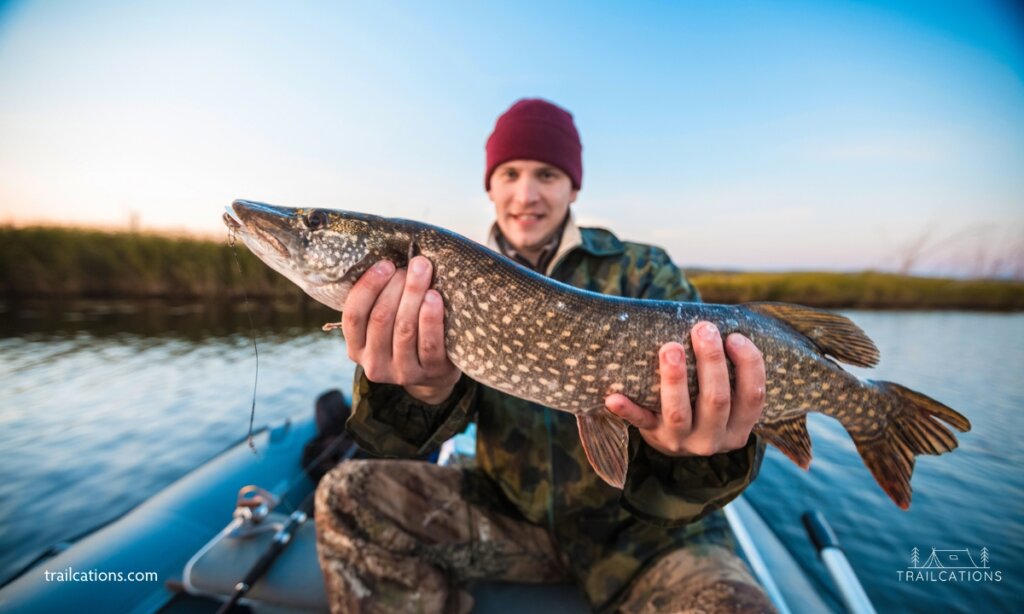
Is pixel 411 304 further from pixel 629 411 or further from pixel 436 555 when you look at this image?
pixel 436 555

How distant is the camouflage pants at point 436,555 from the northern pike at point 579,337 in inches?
19.7

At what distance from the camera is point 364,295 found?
4.79 feet

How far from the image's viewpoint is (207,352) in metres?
9.27

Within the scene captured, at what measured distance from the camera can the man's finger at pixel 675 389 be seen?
134cm

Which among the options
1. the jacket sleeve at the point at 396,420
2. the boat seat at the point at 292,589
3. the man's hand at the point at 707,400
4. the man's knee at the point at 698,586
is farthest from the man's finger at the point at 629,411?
the boat seat at the point at 292,589

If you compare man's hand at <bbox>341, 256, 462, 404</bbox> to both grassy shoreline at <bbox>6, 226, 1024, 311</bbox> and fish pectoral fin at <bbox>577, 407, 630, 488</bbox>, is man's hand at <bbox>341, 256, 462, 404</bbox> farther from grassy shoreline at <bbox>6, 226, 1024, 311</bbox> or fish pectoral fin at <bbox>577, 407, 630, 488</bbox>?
grassy shoreline at <bbox>6, 226, 1024, 311</bbox>

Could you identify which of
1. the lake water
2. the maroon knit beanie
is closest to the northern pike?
the maroon knit beanie

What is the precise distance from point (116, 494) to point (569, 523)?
15.5 feet

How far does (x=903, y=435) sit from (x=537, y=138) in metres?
2.29

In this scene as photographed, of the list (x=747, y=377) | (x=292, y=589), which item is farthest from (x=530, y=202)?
(x=292, y=589)

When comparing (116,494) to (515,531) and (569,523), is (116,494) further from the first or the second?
(569,523)

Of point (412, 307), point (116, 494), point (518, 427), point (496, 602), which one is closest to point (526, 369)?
point (412, 307)

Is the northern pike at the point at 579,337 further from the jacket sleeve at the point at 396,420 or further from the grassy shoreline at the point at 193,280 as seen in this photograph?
the grassy shoreline at the point at 193,280

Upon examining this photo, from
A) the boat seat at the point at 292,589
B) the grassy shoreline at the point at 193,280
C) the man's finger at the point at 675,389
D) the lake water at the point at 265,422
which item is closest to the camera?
the man's finger at the point at 675,389
